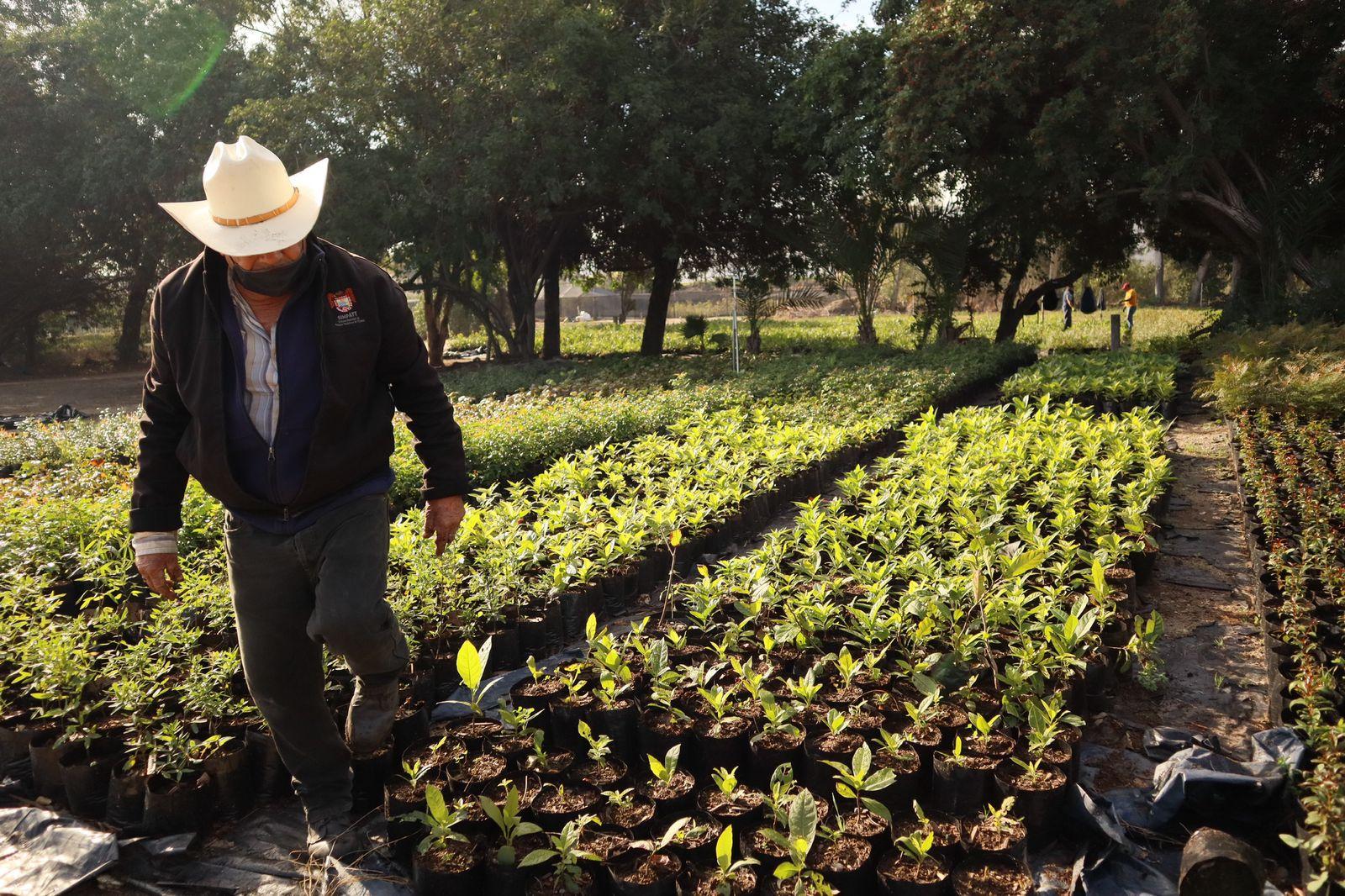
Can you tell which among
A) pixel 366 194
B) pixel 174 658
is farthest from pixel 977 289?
pixel 174 658

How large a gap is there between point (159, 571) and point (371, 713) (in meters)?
0.81

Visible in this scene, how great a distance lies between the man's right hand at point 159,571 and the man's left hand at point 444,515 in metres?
0.81

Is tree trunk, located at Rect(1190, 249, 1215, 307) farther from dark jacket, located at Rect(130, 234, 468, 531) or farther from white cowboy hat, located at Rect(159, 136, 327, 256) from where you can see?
white cowboy hat, located at Rect(159, 136, 327, 256)

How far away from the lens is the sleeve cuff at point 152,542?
9.19ft

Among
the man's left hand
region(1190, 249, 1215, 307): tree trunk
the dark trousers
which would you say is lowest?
the dark trousers

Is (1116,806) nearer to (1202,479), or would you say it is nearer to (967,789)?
(967,789)

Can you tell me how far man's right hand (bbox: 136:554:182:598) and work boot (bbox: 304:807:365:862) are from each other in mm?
846

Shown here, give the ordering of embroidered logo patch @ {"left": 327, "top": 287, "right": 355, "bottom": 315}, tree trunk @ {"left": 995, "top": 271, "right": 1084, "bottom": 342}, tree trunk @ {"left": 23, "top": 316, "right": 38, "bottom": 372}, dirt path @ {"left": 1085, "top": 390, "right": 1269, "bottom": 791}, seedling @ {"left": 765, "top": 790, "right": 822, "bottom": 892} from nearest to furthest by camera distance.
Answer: seedling @ {"left": 765, "top": 790, "right": 822, "bottom": 892} < embroidered logo patch @ {"left": 327, "top": 287, "right": 355, "bottom": 315} < dirt path @ {"left": 1085, "top": 390, "right": 1269, "bottom": 791} < tree trunk @ {"left": 995, "top": 271, "right": 1084, "bottom": 342} < tree trunk @ {"left": 23, "top": 316, "right": 38, "bottom": 372}

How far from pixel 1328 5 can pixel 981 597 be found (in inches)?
547

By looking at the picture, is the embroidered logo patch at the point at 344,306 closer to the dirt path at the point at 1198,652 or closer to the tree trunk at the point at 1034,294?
the dirt path at the point at 1198,652

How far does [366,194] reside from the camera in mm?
16656

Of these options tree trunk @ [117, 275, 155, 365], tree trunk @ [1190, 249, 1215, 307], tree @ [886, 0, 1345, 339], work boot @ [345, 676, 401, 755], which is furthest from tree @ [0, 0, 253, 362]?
tree trunk @ [1190, 249, 1215, 307]

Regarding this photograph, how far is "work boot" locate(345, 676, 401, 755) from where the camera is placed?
2887mm

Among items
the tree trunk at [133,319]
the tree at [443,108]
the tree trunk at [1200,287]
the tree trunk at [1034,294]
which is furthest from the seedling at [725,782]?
the tree trunk at [1200,287]
